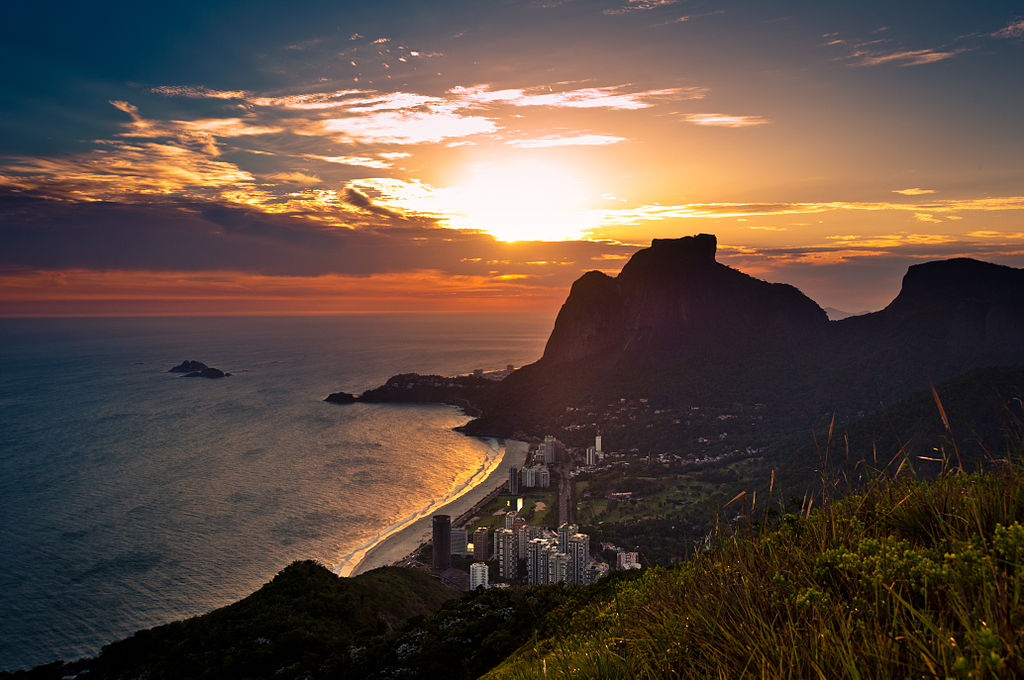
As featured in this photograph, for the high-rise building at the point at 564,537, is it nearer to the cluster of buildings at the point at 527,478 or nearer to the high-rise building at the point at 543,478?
the cluster of buildings at the point at 527,478

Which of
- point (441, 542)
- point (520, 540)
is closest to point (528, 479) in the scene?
point (520, 540)

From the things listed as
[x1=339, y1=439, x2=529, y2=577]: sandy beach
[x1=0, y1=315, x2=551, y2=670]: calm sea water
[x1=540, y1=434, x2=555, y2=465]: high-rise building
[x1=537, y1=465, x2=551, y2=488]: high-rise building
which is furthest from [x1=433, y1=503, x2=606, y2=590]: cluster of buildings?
[x1=540, y1=434, x2=555, y2=465]: high-rise building

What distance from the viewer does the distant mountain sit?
97.2 metres

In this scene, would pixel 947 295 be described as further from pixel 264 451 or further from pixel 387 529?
pixel 264 451

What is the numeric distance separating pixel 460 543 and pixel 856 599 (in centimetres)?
5263

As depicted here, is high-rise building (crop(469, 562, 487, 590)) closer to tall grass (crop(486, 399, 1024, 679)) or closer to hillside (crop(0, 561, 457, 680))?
hillside (crop(0, 561, 457, 680))

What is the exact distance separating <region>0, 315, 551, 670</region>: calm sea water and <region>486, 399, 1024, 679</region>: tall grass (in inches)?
1810

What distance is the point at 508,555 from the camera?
4831 centimetres

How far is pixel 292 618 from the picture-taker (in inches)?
945

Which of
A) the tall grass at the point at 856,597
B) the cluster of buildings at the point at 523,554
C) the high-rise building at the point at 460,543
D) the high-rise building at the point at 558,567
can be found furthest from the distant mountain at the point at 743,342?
the tall grass at the point at 856,597

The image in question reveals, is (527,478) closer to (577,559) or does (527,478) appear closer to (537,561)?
(537,561)

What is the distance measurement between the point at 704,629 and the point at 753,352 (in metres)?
131

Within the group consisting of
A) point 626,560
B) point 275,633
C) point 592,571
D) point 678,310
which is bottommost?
point 592,571

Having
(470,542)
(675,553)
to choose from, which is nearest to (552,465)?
(470,542)
